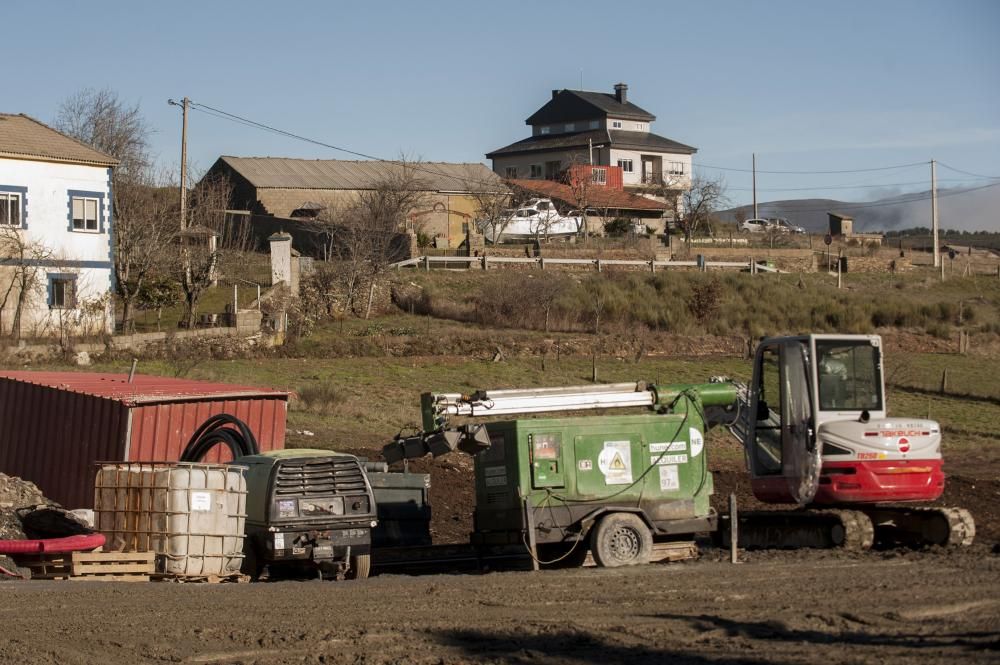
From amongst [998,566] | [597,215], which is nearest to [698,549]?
[998,566]

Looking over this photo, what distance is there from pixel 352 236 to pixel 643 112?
51127 mm

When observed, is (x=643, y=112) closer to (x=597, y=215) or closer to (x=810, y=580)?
(x=597, y=215)

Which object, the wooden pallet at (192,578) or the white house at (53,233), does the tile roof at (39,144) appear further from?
the wooden pallet at (192,578)

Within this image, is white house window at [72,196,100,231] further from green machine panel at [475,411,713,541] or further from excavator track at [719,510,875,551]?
excavator track at [719,510,875,551]

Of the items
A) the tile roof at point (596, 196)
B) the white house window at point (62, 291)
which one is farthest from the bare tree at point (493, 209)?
the white house window at point (62, 291)

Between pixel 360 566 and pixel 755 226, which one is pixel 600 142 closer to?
pixel 755 226

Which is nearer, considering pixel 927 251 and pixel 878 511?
pixel 878 511

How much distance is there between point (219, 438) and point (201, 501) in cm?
469

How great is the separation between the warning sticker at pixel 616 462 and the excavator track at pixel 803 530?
1992 millimetres

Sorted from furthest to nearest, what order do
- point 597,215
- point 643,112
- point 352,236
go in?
1. point 643,112
2. point 597,215
3. point 352,236

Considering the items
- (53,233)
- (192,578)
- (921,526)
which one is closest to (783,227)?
(53,233)

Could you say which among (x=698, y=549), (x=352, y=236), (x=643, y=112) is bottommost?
(x=698, y=549)

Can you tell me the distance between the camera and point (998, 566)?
45.9 ft

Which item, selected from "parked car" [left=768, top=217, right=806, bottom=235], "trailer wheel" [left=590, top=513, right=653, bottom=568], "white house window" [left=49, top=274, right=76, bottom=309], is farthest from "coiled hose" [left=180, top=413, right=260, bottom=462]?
"parked car" [left=768, top=217, right=806, bottom=235]
